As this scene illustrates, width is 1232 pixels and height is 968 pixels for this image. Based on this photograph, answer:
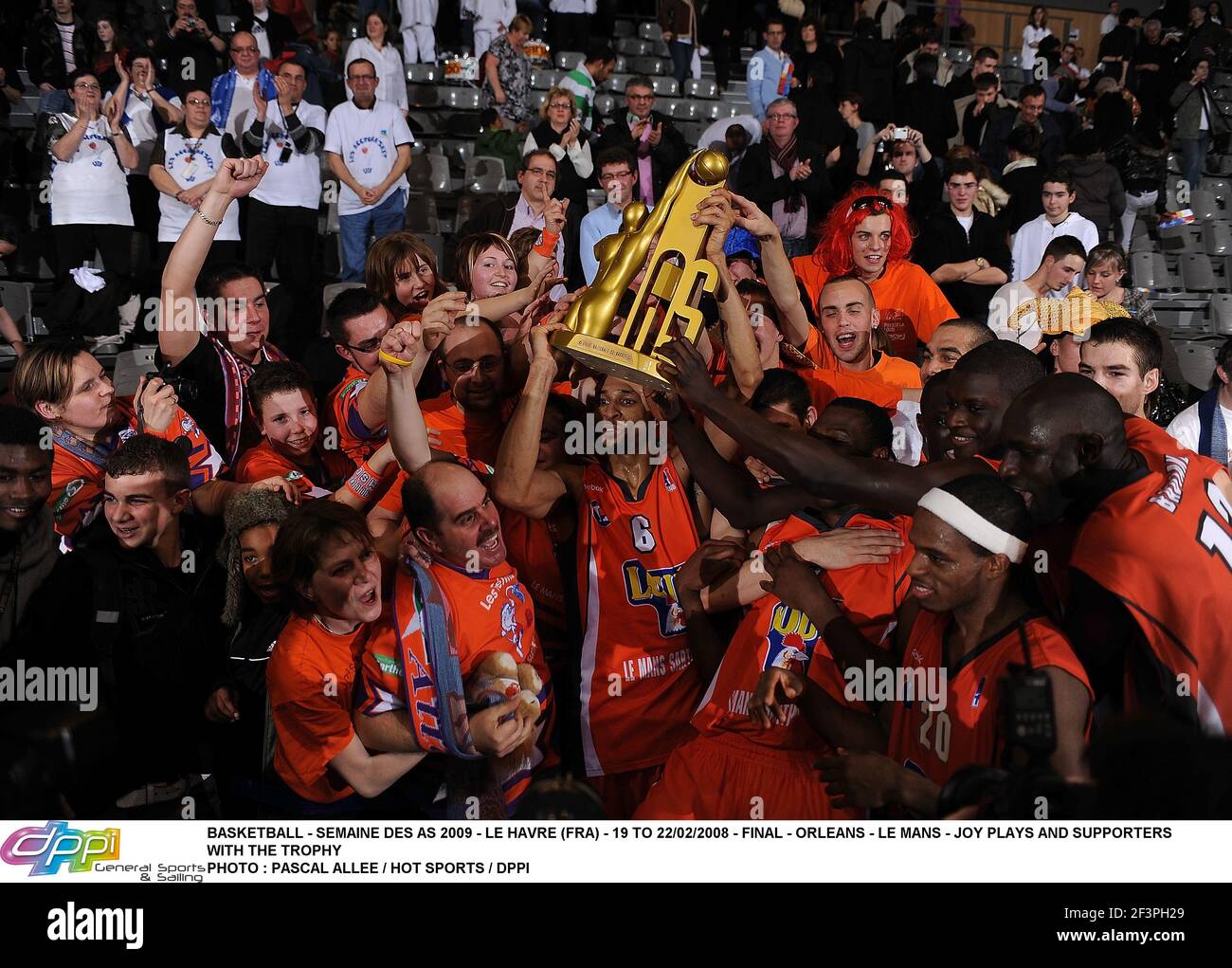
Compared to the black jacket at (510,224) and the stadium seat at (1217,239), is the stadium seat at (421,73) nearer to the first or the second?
the black jacket at (510,224)

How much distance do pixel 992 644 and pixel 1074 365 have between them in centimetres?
257

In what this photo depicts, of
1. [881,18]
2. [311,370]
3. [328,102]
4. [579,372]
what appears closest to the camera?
[579,372]

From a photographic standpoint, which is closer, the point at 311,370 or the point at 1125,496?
the point at 1125,496

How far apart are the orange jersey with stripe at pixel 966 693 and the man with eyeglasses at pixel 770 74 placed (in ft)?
25.6

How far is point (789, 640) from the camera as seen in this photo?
3.22m

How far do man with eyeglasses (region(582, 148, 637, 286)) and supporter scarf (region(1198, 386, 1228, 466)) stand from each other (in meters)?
2.78

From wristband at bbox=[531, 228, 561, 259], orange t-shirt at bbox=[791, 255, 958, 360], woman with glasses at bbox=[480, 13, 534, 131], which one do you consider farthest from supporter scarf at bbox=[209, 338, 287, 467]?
woman with glasses at bbox=[480, 13, 534, 131]

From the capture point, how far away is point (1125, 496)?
283cm

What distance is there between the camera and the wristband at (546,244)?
4.62m

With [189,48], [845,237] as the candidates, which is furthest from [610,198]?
[189,48]

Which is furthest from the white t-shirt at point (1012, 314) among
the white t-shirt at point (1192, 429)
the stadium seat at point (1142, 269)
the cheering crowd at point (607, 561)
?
the stadium seat at point (1142, 269)

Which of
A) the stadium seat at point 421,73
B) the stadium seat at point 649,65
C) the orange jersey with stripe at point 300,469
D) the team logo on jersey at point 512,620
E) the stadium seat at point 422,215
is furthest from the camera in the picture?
the stadium seat at point 649,65
